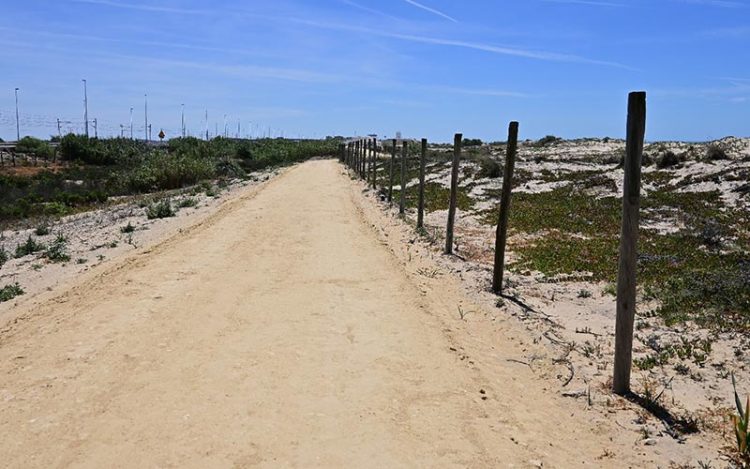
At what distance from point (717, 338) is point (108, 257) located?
402 inches

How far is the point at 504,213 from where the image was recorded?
30.4 feet

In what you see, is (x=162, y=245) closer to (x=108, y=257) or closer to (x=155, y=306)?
(x=108, y=257)

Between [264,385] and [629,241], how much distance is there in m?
3.37

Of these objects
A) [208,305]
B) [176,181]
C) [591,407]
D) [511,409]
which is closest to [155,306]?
[208,305]

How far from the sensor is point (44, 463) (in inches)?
160

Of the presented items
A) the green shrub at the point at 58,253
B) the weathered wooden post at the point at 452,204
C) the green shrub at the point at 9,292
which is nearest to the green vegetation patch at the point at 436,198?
the weathered wooden post at the point at 452,204

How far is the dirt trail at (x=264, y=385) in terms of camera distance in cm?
432

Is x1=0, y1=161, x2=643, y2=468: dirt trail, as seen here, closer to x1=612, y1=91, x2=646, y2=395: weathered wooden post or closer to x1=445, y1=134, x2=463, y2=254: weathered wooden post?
x1=612, y1=91, x2=646, y2=395: weathered wooden post

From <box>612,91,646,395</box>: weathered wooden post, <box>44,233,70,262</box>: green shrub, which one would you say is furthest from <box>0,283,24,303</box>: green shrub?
<box>612,91,646,395</box>: weathered wooden post

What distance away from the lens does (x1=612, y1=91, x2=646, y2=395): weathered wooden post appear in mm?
5273

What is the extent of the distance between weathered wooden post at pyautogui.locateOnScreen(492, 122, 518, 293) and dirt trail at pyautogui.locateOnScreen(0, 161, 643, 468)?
76cm

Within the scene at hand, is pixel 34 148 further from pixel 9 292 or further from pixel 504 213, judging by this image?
pixel 504 213

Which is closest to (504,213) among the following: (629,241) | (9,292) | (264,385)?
(629,241)

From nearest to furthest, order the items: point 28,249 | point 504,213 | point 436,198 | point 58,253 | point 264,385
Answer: point 264,385 < point 504,213 < point 58,253 < point 28,249 < point 436,198
